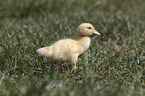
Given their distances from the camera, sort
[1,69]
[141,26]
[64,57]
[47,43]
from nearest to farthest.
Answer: [64,57] → [1,69] → [47,43] → [141,26]

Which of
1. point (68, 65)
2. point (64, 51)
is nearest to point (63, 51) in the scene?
point (64, 51)

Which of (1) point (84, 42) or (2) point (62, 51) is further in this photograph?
(1) point (84, 42)

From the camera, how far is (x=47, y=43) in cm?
405

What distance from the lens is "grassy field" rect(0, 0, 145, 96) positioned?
274cm

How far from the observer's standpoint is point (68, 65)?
3535 millimetres

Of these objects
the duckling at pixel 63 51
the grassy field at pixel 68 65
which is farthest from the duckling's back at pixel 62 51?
the grassy field at pixel 68 65

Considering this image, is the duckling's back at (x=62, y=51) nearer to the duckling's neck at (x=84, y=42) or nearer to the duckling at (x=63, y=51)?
the duckling at (x=63, y=51)

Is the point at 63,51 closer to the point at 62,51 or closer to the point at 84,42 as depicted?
the point at 62,51

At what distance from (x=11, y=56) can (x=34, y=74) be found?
536mm

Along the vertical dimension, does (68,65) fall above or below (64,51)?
below

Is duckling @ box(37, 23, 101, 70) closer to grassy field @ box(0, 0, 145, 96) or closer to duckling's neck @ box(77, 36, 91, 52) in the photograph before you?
duckling's neck @ box(77, 36, 91, 52)

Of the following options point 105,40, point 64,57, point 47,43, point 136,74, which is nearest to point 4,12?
point 47,43

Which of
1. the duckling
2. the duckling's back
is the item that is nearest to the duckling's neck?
the duckling

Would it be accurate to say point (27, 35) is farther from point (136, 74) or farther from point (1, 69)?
point (136, 74)
